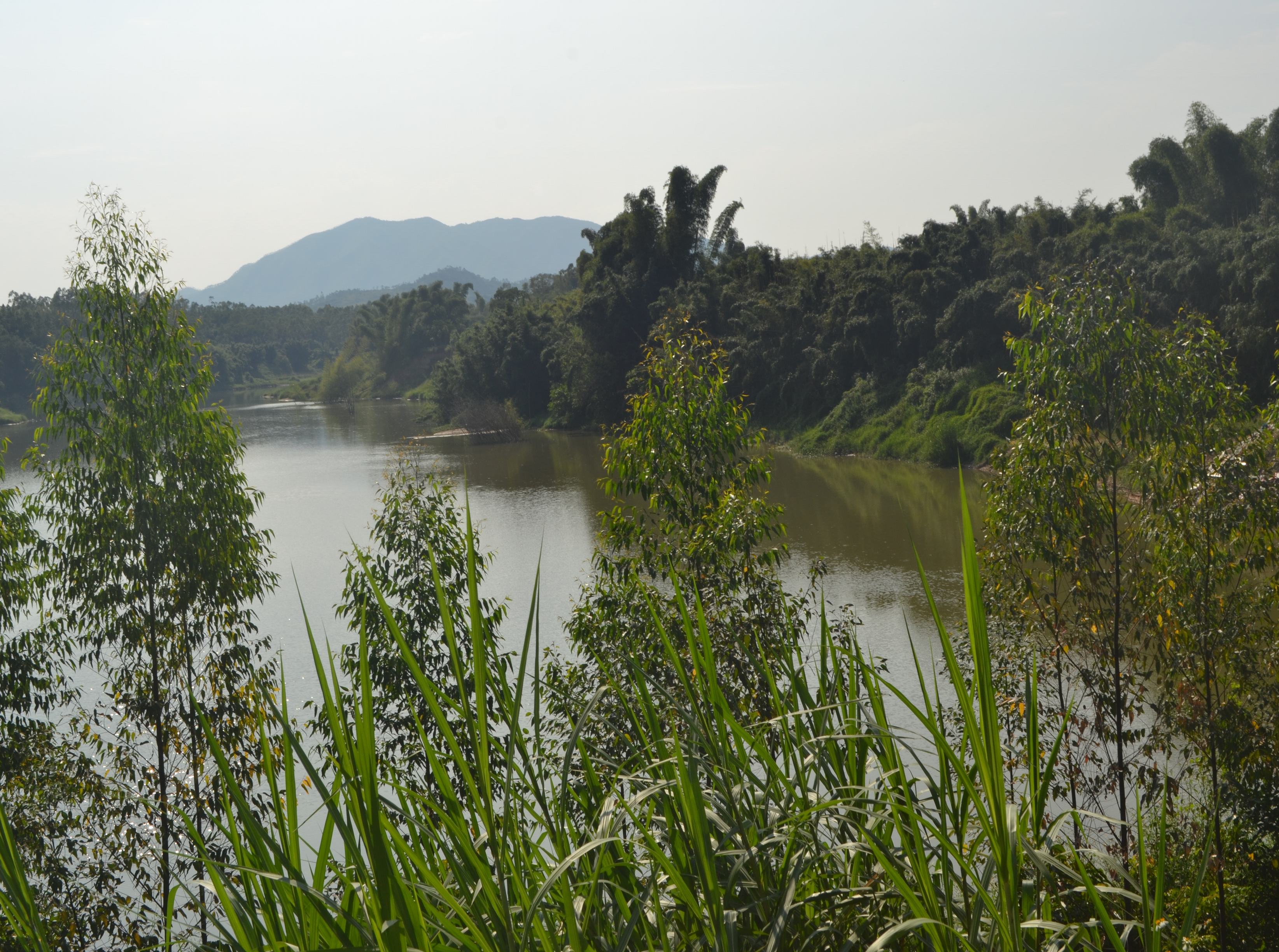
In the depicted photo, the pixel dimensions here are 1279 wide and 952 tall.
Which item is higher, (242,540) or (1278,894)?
(242,540)

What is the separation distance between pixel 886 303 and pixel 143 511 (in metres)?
29.7

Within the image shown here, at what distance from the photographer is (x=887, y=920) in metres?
1.97

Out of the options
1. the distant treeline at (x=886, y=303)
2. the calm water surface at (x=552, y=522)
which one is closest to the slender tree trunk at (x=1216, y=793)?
the calm water surface at (x=552, y=522)

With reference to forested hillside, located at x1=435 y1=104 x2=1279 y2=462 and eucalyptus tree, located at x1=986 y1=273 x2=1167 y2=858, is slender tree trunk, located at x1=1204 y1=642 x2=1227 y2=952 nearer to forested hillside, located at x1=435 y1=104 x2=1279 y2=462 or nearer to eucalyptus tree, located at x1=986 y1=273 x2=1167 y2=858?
eucalyptus tree, located at x1=986 y1=273 x2=1167 y2=858

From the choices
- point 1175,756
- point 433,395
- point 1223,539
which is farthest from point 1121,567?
point 433,395

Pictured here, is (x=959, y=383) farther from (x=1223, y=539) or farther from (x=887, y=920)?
(x=887, y=920)

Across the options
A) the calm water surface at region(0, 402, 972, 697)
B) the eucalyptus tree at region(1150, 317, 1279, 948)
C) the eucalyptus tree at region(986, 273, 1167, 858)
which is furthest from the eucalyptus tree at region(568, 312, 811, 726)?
the eucalyptus tree at region(1150, 317, 1279, 948)

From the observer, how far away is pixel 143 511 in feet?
25.2

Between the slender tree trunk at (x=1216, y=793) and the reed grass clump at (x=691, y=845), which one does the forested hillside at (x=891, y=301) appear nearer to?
the slender tree trunk at (x=1216, y=793)

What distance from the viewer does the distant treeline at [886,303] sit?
26844 millimetres

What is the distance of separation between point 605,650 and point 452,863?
511cm

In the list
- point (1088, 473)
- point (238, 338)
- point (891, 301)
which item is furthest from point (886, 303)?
point (238, 338)

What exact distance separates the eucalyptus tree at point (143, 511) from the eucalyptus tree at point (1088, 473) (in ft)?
18.3

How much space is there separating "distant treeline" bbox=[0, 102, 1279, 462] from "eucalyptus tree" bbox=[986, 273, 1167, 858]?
40.6ft
